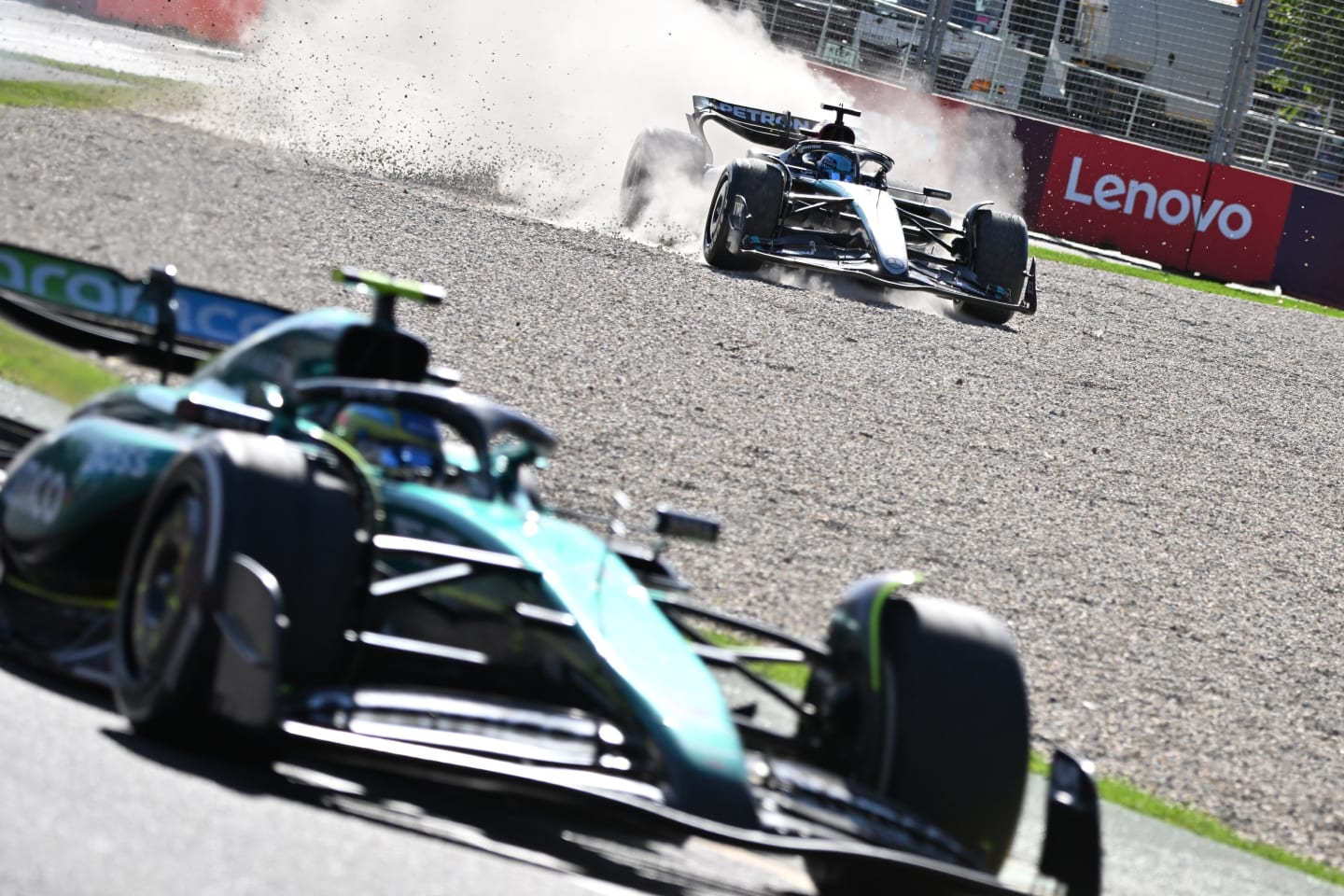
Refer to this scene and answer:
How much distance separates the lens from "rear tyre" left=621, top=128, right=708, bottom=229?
1875 centimetres

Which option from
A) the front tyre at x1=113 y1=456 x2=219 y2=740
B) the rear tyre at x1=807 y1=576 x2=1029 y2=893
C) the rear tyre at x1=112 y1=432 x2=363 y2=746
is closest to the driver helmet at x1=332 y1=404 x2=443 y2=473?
the rear tyre at x1=112 y1=432 x2=363 y2=746

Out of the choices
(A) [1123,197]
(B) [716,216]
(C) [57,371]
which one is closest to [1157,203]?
(A) [1123,197]

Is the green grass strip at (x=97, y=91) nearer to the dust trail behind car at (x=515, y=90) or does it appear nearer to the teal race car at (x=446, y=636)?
the dust trail behind car at (x=515, y=90)

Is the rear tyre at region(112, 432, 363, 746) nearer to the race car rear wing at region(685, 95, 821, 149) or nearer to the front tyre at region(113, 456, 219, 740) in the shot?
the front tyre at region(113, 456, 219, 740)

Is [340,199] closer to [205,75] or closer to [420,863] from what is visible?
[205,75]

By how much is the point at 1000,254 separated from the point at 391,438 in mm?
11316

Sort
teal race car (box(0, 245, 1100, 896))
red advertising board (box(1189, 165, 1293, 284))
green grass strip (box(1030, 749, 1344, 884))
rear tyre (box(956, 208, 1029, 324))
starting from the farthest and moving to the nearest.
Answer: red advertising board (box(1189, 165, 1293, 284)), rear tyre (box(956, 208, 1029, 324)), green grass strip (box(1030, 749, 1344, 884)), teal race car (box(0, 245, 1100, 896))

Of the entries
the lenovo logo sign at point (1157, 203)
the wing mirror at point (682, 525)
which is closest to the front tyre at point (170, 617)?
the wing mirror at point (682, 525)

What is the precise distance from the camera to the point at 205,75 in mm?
24375

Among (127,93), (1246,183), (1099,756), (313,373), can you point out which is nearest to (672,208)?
(127,93)

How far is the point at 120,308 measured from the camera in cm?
711

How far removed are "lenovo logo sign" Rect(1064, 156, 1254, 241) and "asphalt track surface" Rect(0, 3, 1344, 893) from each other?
12.6 ft

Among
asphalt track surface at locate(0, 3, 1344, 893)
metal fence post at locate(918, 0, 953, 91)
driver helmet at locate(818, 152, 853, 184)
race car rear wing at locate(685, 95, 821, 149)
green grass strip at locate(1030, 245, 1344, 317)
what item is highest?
metal fence post at locate(918, 0, 953, 91)

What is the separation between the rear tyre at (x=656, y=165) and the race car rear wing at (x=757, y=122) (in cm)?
31
